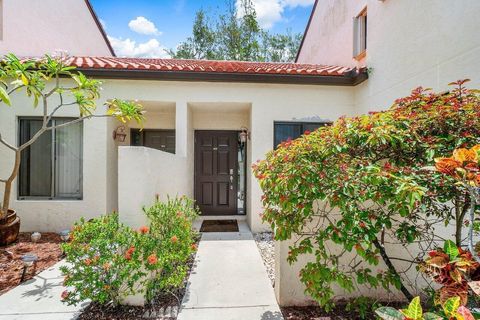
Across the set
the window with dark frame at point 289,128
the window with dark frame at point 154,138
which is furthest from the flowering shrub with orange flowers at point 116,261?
the window with dark frame at point 154,138

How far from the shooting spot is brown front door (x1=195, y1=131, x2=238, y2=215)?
7.67 meters

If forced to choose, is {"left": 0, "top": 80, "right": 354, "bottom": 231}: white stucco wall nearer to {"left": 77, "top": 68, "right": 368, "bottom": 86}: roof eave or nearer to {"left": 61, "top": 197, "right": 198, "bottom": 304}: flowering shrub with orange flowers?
{"left": 77, "top": 68, "right": 368, "bottom": 86}: roof eave

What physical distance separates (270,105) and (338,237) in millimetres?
4444

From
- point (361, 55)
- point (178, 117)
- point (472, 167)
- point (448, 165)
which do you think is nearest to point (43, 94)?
point (178, 117)

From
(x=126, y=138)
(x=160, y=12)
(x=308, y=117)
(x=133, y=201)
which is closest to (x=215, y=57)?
(x=160, y=12)

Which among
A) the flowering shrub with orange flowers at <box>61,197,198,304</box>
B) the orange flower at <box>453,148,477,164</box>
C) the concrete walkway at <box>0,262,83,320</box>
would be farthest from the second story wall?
the concrete walkway at <box>0,262,83,320</box>

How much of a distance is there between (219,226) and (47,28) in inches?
356

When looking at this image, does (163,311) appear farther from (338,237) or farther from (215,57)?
(215,57)

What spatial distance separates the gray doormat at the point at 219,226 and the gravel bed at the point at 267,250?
0.84 m

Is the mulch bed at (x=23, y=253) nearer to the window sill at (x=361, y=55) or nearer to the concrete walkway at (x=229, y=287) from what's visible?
the concrete walkway at (x=229, y=287)

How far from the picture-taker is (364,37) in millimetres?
6438

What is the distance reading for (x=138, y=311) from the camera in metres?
2.84

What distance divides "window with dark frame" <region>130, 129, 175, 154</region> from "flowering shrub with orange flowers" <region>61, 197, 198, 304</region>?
191 inches

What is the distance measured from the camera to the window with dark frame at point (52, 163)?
18.7ft
